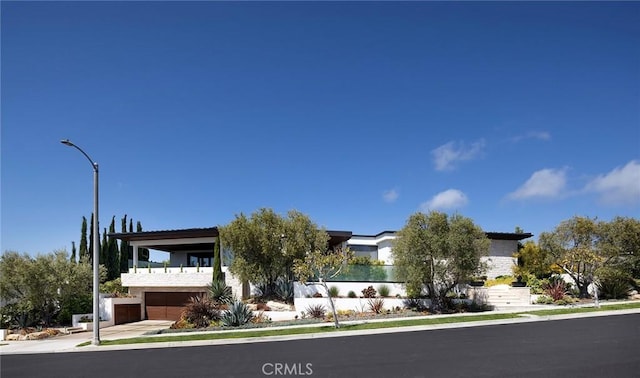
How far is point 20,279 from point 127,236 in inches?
366

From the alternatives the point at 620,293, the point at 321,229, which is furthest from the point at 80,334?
the point at 620,293

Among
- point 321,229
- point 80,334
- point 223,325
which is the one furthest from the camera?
point 321,229

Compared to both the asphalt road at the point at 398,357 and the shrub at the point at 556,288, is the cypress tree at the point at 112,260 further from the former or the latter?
the shrub at the point at 556,288

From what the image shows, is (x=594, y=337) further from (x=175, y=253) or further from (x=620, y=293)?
(x=175, y=253)

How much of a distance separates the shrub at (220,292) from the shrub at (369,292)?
7843 millimetres

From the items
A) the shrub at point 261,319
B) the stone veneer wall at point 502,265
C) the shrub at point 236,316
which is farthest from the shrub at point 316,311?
the stone veneer wall at point 502,265

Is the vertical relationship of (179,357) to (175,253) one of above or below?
below

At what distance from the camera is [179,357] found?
1373 centimetres

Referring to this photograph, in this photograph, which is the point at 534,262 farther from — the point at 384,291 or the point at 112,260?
Answer: the point at 112,260

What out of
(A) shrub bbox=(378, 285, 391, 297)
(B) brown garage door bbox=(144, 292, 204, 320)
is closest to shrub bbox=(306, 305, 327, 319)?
(A) shrub bbox=(378, 285, 391, 297)

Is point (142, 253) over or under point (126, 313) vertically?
over

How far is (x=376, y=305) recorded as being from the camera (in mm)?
24188

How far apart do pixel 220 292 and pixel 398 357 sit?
17.1 meters

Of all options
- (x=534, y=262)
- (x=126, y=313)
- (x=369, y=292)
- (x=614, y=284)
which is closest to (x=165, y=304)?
(x=126, y=313)
